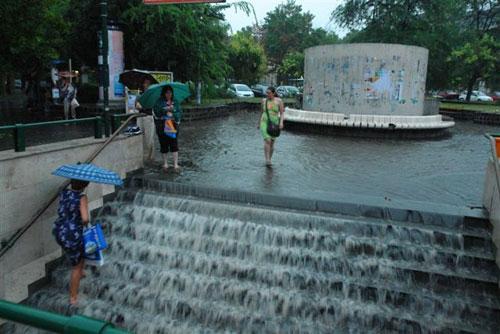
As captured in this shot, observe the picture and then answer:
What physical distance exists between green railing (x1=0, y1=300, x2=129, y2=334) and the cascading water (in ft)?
16.1

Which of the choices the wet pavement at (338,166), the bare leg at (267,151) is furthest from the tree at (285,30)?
the bare leg at (267,151)

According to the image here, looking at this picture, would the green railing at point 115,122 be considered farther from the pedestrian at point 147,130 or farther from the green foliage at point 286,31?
the green foliage at point 286,31

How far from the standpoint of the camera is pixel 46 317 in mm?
1641

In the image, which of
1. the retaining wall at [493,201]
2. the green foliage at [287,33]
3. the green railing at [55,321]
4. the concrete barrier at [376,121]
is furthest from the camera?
the green foliage at [287,33]

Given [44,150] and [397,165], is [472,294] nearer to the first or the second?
[397,165]

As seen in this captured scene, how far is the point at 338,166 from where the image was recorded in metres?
10.8

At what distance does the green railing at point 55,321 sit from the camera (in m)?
1.57

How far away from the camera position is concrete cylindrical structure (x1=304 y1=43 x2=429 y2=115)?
55.1 ft

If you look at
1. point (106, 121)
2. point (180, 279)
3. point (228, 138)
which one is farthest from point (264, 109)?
point (228, 138)

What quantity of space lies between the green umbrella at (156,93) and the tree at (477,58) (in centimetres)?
2875

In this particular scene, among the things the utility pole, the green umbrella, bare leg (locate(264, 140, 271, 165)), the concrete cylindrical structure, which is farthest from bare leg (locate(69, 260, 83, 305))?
the concrete cylindrical structure

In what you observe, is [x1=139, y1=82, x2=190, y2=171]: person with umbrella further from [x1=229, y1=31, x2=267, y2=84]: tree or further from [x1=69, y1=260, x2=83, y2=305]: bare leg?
[x1=229, y1=31, x2=267, y2=84]: tree

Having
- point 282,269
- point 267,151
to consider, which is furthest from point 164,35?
point 282,269

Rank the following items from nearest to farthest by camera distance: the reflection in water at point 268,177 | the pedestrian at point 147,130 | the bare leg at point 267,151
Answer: the reflection in water at point 268,177
the pedestrian at point 147,130
the bare leg at point 267,151
